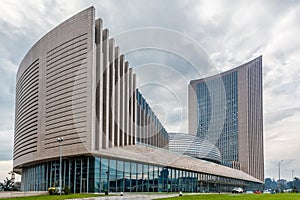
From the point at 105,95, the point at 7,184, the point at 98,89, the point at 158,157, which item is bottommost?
the point at 7,184

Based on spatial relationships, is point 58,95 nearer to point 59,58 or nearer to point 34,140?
point 59,58

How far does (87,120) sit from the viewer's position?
4862 cm

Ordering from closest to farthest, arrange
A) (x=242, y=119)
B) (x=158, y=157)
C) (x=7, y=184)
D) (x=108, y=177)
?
(x=108, y=177) < (x=158, y=157) < (x=7, y=184) < (x=242, y=119)

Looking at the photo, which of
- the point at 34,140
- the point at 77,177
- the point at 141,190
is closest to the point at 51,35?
the point at 34,140

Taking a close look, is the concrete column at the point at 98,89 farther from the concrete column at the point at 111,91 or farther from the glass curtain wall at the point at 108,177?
the glass curtain wall at the point at 108,177

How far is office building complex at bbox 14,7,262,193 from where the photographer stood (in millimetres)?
49531

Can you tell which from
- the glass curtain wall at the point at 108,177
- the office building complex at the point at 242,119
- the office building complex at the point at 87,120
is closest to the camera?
the office building complex at the point at 87,120

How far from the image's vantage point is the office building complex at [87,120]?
49531mm

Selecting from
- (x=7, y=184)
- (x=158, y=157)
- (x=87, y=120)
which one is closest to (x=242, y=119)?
(x=7, y=184)

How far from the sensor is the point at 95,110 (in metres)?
48.7

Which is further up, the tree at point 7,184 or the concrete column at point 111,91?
the concrete column at point 111,91

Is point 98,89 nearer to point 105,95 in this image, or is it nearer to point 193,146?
point 105,95

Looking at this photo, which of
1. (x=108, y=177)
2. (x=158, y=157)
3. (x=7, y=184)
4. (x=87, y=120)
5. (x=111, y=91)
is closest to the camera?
(x=87, y=120)

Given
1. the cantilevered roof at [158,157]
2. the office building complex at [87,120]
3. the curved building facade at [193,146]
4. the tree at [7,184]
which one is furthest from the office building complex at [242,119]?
the office building complex at [87,120]
